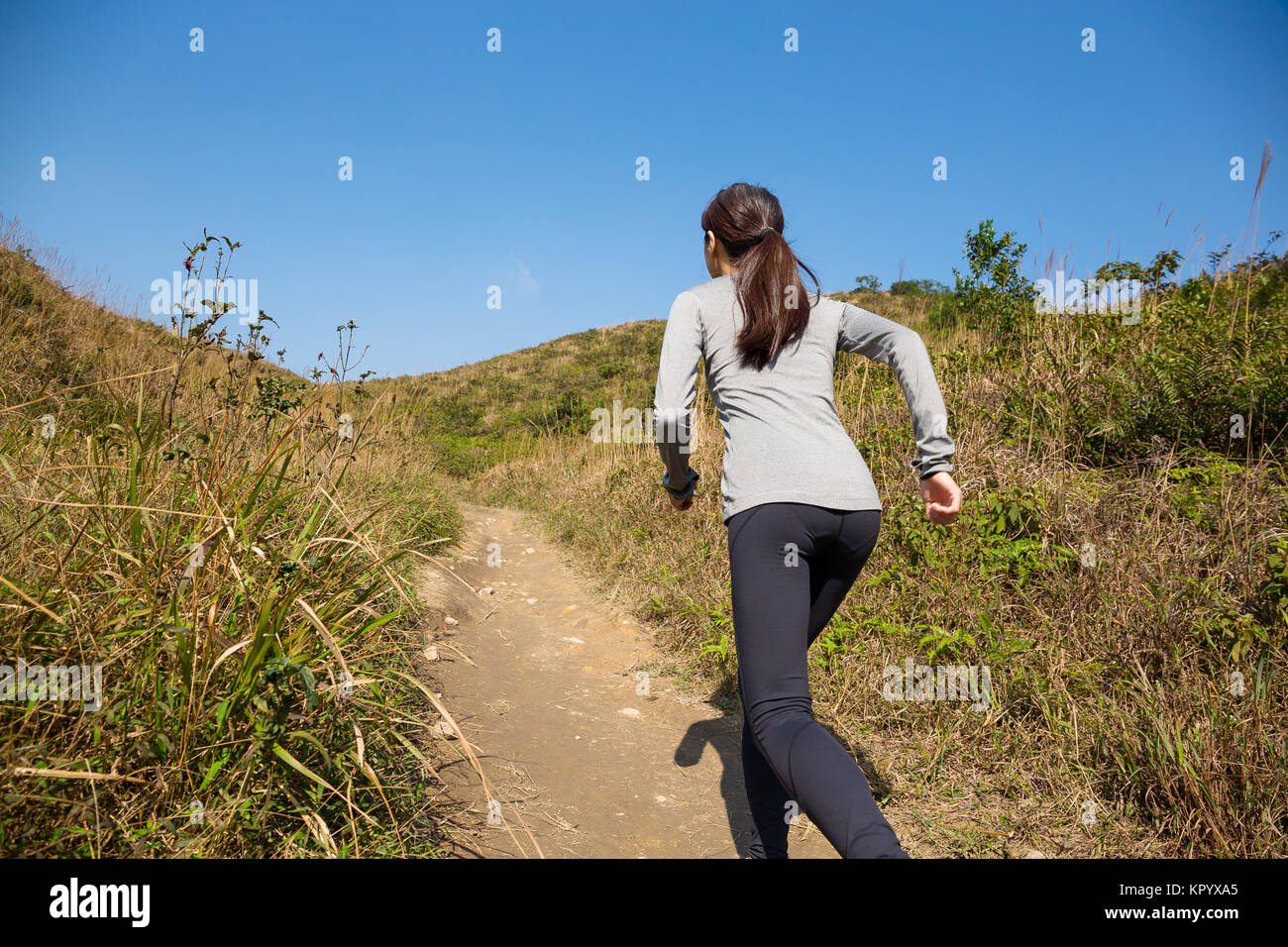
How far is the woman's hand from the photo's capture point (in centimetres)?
185

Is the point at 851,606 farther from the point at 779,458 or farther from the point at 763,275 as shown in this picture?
the point at 763,275

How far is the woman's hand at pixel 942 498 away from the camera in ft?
6.08

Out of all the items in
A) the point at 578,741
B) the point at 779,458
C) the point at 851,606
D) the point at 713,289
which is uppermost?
the point at 713,289

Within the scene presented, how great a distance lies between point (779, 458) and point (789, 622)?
1.36ft

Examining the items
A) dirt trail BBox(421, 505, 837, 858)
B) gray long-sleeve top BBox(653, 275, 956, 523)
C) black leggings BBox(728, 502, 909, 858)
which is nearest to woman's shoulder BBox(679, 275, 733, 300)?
gray long-sleeve top BBox(653, 275, 956, 523)

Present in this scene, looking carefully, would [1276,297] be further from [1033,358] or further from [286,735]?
[286,735]

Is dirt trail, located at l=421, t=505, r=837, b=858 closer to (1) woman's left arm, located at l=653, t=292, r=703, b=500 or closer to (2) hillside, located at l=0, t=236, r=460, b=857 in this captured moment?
(2) hillside, located at l=0, t=236, r=460, b=857

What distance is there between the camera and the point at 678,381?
1.90 metres

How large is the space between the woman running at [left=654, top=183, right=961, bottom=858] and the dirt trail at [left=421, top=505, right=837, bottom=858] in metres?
0.78

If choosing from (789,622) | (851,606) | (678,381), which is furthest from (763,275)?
(851,606)

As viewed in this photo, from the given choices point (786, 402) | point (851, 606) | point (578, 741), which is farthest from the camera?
point (851, 606)
